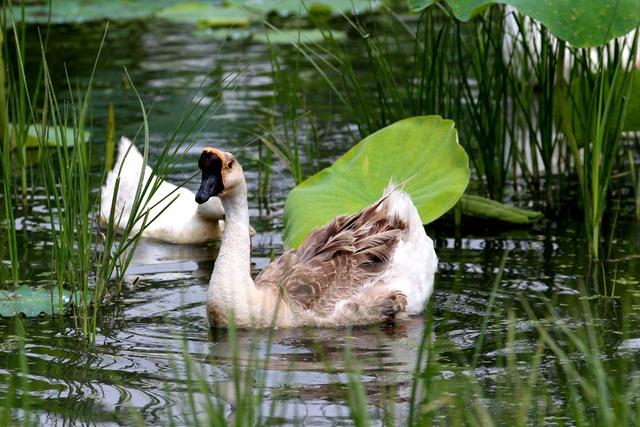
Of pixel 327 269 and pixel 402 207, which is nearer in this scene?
pixel 327 269

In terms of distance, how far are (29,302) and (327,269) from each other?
4.59 ft

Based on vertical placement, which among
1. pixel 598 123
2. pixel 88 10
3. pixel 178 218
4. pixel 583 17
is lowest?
pixel 178 218

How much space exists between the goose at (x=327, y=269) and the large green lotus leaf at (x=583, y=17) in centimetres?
109

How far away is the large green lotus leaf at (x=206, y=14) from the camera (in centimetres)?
1519

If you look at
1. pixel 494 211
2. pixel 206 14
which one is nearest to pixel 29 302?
pixel 494 211

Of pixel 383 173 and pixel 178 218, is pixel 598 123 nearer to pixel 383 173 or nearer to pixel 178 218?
pixel 383 173

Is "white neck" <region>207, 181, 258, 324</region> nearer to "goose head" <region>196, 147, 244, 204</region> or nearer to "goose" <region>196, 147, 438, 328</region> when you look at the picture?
"goose" <region>196, 147, 438, 328</region>

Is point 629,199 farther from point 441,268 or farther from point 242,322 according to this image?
point 242,322

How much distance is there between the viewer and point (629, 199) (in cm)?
805

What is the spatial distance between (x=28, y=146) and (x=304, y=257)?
13.1ft

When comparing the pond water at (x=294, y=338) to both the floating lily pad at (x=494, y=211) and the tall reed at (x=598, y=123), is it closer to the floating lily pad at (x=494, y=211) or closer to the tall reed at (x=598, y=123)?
the floating lily pad at (x=494, y=211)

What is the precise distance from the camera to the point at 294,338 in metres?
5.77

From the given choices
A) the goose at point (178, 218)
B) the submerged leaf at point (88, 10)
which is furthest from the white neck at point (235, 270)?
the submerged leaf at point (88, 10)

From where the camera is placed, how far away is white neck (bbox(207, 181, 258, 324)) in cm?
584
